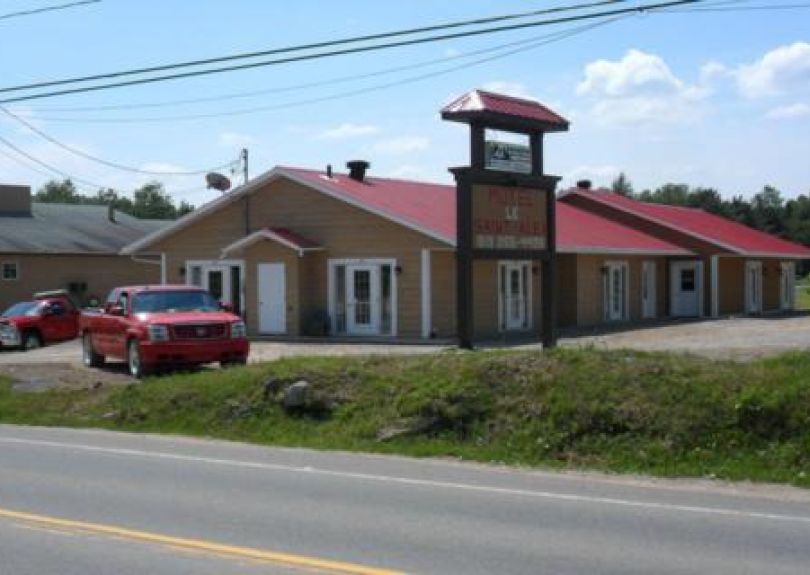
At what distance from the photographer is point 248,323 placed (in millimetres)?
35031

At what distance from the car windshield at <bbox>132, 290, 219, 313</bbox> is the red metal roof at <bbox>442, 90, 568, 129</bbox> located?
6244mm

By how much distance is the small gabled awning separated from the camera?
109ft

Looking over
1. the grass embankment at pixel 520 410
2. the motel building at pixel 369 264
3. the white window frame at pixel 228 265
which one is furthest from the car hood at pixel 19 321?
the grass embankment at pixel 520 410

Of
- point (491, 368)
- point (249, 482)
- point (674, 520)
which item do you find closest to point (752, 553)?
A: point (674, 520)

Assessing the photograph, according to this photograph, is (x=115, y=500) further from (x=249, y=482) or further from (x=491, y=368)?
(x=491, y=368)

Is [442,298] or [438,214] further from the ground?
[438,214]

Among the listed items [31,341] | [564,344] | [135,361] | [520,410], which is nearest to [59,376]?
[135,361]

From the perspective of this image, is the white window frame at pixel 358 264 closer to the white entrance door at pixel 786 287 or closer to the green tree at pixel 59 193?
the white entrance door at pixel 786 287

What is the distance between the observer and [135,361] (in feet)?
71.8

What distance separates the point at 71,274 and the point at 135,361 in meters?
28.5

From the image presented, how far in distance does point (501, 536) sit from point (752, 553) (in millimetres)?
1754

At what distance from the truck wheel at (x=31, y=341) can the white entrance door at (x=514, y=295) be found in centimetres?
1392

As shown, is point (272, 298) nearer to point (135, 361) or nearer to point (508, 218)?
point (135, 361)

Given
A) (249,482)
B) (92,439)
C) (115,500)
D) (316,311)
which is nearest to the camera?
(115,500)
